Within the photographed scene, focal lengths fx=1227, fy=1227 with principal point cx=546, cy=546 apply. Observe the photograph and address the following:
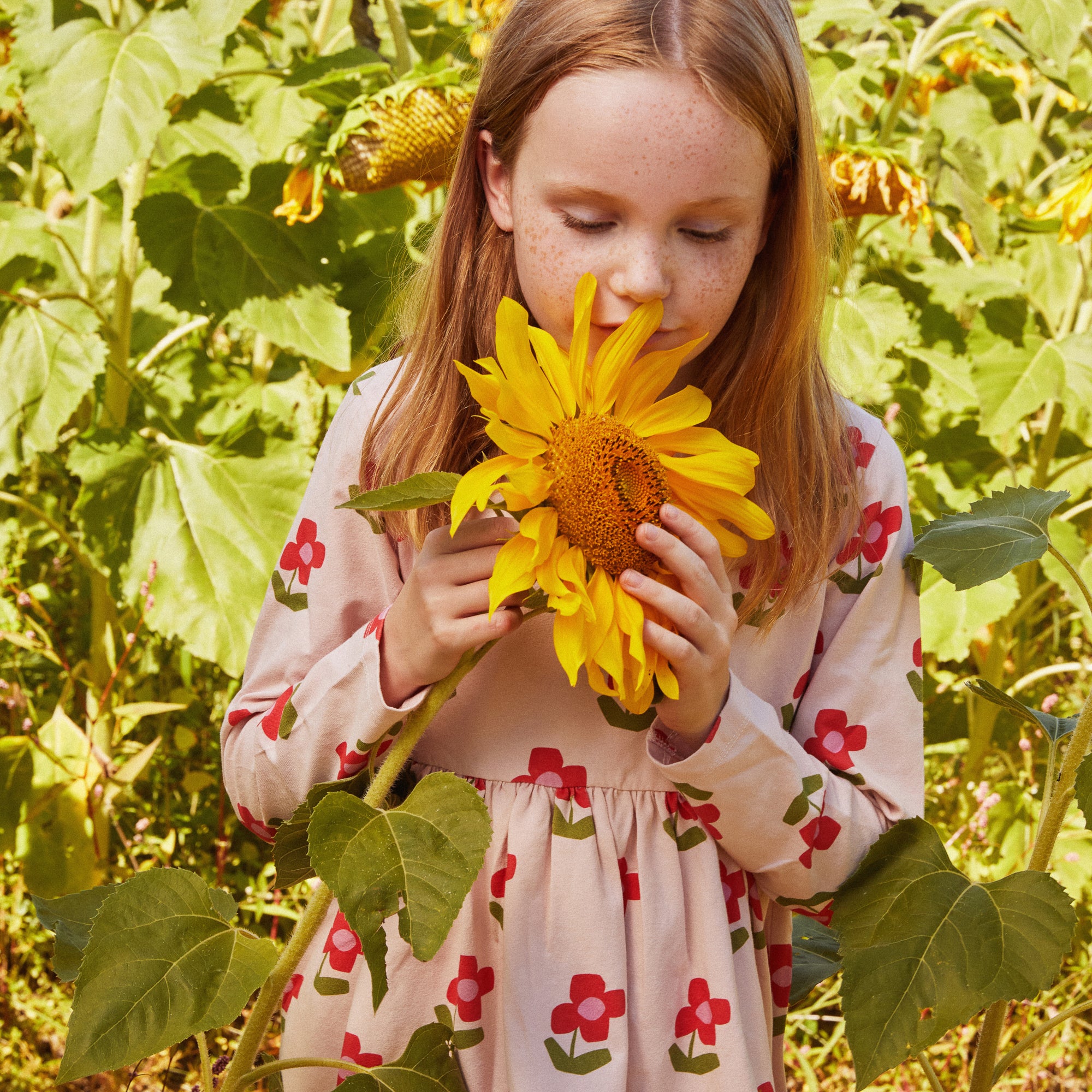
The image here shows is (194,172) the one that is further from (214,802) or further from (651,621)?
(651,621)

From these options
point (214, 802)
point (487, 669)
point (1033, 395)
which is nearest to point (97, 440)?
point (214, 802)

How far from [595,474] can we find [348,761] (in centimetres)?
27

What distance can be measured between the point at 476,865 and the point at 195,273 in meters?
1.08

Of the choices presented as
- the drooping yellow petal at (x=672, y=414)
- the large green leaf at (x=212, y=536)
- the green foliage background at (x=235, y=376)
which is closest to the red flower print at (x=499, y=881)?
the drooping yellow petal at (x=672, y=414)

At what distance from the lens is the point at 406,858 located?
58 centimetres

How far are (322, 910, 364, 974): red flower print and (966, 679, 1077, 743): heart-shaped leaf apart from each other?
1.49 ft

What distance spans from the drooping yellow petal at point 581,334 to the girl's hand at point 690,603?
75 millimetres

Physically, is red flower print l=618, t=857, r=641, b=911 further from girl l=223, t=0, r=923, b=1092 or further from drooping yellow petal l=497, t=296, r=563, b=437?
drooping yellow petal l=497, t=296, r=563, b=437

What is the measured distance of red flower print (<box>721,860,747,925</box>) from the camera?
817 mm

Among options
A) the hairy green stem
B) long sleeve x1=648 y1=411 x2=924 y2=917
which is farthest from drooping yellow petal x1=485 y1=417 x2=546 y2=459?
the hairy green stem

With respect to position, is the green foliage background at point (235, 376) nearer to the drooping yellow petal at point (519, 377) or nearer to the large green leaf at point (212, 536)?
→ the large green leaf at point (212, 536)

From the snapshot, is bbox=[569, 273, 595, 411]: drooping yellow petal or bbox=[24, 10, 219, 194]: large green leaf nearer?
bbox=[569, 273, 595, 411]: drooping yellow petal

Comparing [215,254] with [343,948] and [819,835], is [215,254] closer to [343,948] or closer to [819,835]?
[343,948]

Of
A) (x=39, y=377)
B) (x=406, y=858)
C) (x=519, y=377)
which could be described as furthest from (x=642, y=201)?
(x=39, y=377)
